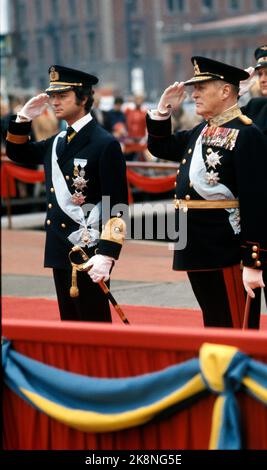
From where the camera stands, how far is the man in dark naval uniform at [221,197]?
6.20 meters

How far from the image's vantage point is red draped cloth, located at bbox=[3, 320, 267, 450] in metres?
4.23

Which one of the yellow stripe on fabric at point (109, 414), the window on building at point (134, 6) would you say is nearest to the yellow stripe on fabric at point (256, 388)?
the yellow stripe on fabric at point (109, 414)

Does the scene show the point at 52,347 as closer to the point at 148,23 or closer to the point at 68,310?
the point at 68,310

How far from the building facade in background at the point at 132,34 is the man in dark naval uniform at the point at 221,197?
3969 inches

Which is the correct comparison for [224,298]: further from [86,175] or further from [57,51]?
[57,51]

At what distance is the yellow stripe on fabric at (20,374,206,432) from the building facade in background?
102977 millimetres

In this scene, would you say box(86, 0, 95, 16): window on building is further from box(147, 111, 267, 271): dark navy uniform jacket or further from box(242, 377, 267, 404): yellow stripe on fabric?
box(242, 377, 267, 404): yellow stripe on fabric

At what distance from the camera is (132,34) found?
111 meters

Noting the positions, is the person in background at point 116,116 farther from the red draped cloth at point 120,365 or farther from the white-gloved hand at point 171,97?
the red draped cloth at point 120,365

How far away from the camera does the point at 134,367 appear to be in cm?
441

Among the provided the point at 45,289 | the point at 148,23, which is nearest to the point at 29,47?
the point at 148,23

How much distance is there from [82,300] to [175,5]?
368 ft

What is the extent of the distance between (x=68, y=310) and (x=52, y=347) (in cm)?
223

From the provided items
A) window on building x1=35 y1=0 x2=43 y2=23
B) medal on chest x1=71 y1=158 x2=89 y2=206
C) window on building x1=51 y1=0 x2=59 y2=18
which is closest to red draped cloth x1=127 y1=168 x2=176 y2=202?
medal on chest x1=71 y1=158 x2=89 y2=206
